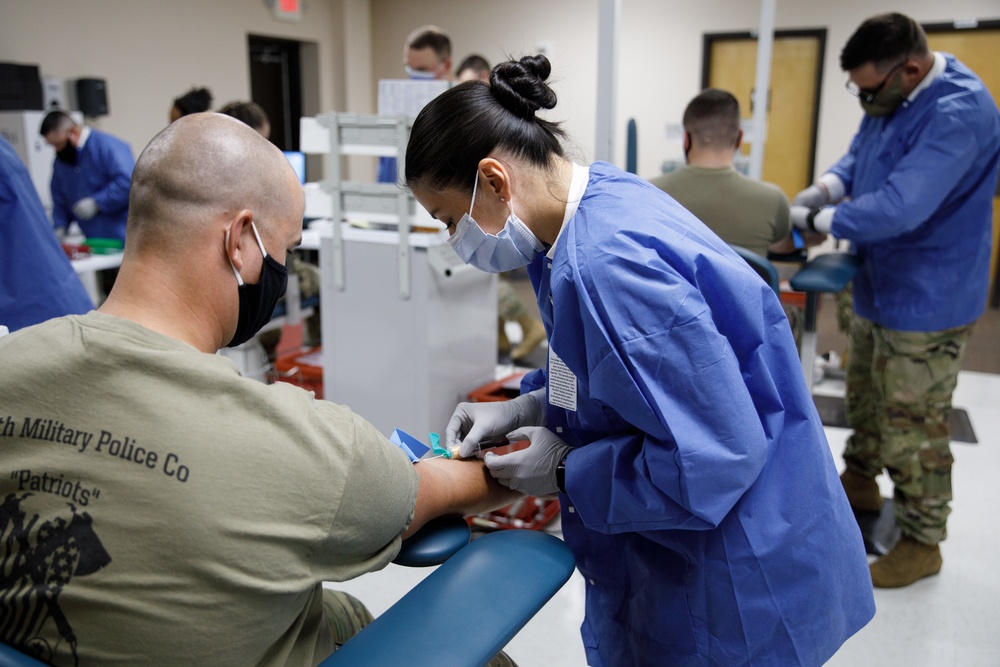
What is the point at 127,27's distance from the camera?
5.32 m

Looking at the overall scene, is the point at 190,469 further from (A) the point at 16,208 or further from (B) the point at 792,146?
(B) the point at 792,146

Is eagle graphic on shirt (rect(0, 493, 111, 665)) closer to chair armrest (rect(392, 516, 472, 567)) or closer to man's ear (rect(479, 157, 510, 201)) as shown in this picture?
chair armrest (rect(392, 516, 472, 567))

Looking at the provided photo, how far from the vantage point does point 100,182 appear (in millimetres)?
3955

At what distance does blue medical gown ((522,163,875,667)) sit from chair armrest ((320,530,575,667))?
0.46 feet

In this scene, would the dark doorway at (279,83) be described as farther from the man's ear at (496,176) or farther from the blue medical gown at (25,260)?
the man's ear at (496,176)

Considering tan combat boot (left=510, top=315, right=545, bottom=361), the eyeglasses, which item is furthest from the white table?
the eyeglasses

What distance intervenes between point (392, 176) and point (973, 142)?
7.19ft

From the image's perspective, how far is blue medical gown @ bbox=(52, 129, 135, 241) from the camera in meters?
3.86

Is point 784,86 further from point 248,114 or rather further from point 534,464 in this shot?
point 534,464

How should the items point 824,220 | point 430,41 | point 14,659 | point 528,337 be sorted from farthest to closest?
1. point 528,337
2. point 430,41
3. point 824,220
4. point 14,659

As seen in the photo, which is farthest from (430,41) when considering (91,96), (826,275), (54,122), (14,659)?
(14,659)

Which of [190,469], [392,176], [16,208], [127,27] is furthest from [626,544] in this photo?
[127,27]

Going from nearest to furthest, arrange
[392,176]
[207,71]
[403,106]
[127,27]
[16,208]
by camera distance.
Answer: [16,208] → [403,106] → [392,176] → [127,27] → [207,71]

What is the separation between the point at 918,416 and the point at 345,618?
5.84ft
